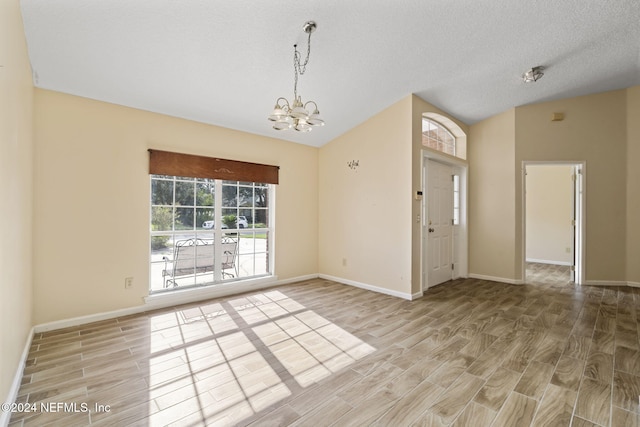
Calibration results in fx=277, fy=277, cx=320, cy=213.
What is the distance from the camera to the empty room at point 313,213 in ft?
→ 6.42

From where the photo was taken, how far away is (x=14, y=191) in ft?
6.42

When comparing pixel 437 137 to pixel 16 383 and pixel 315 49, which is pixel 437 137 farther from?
pixel 16 383

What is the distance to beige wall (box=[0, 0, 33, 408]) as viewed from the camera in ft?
5.30

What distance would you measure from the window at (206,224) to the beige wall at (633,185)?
5992mm

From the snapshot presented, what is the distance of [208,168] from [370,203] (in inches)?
100

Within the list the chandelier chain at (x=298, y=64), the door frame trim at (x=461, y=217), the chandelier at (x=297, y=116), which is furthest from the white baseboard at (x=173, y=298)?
the chandelier chain at (x=298, y=64)

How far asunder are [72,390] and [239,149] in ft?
10.9

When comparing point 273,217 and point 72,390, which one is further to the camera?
point 273,217

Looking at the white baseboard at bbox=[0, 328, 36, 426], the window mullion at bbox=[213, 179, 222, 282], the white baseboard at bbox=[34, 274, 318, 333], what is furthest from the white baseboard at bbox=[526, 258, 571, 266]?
the white baseboard at bbox=[0, 328, 36, 426]

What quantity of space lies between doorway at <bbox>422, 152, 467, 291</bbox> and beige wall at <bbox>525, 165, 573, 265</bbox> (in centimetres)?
293

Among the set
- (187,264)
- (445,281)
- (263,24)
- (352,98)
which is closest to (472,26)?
(352,98)

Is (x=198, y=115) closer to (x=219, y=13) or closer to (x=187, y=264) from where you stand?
(x=219, y=13)

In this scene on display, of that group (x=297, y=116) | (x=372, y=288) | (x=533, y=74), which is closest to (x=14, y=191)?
(x=297, y=116)

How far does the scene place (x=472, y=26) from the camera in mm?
2781
